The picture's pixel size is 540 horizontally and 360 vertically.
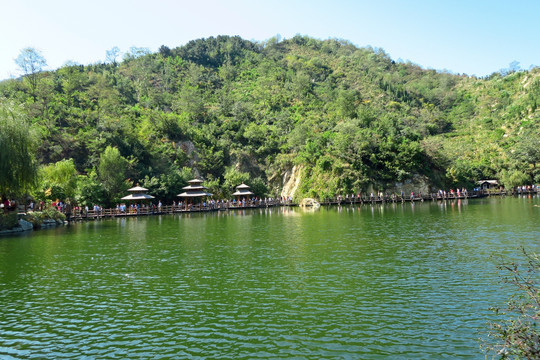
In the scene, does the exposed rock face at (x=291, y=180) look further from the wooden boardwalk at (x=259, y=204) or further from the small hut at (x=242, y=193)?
the small hut at (x=242, y=193)

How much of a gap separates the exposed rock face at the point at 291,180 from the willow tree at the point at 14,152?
136ft

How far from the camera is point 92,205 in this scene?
1895 inches

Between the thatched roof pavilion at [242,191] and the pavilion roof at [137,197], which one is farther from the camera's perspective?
the thatched roof pavilion at [242,191]

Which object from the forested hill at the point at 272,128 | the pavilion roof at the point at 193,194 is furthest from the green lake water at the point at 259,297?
the pavilion roof at the point at 193,194

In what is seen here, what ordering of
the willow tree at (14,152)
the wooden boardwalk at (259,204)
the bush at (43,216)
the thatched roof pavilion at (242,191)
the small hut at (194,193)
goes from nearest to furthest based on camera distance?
the willow tree at (14,152) → the bush at (43,216) → the wooden boardwalk at (259,204) → the small hut at (194,193) → the thatched roof pavilion at (242,191)

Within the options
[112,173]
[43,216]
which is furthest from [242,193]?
[43,216]

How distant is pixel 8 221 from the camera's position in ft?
105

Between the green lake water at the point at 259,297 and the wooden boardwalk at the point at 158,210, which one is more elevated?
the wooden boardwalk at the point at 158,210

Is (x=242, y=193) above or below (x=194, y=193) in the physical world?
below

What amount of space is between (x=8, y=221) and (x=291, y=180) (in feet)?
143

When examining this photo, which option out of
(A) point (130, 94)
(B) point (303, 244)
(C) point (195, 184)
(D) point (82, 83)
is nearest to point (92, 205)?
(C) point (195, 184)

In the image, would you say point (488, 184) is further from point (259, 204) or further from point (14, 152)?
point (14, 152)

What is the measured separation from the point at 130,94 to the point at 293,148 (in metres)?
42.2

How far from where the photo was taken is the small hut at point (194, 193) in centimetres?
5488
